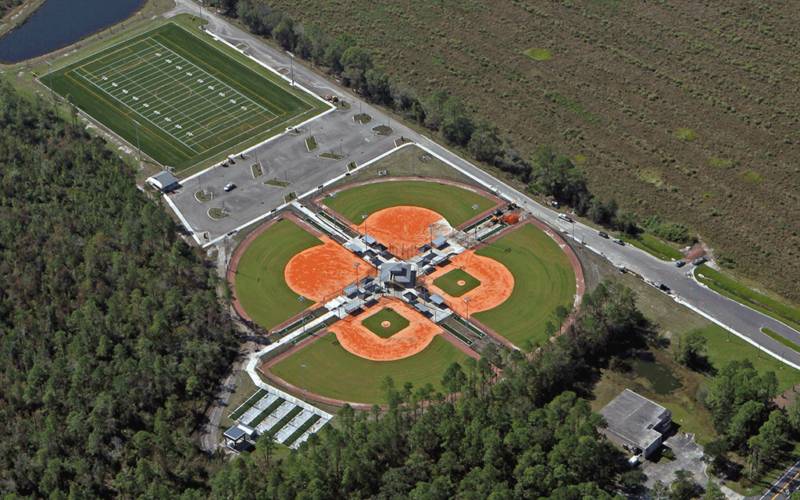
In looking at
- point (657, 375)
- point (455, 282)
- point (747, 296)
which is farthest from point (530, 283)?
point (747, 296)

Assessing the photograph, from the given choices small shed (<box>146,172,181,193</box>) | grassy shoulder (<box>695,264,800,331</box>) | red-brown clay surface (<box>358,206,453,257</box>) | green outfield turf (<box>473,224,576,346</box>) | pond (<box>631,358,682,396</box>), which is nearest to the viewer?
pond (<box>631,358,682,396</box>)

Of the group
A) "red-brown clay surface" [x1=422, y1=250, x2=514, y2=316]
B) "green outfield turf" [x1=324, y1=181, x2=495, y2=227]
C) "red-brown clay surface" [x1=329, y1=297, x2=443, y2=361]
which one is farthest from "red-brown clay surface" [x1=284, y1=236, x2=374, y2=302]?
"red-brown clay surface" [x1=422, y1=250, x2=514, y2=316]

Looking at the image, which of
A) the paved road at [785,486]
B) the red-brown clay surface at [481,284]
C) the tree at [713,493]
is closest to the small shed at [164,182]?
the red-brown clay surface at [481,284]

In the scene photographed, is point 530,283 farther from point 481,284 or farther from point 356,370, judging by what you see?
point 356,370

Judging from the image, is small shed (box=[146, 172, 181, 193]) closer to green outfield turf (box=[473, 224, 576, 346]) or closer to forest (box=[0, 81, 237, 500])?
forest (box=[0, 81, 237, 500])

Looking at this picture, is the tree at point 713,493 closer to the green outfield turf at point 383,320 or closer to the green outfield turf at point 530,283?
the green outfield turf at point 530,283

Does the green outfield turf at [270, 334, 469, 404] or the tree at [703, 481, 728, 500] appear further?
the green outfield turf at [270, 334, 469, 404]

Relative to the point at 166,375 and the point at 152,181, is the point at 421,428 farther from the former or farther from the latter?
the point at 152,181

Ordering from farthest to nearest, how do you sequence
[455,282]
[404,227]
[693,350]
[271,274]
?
[404,227]
[271,274]
[455,282]
[693,350]
